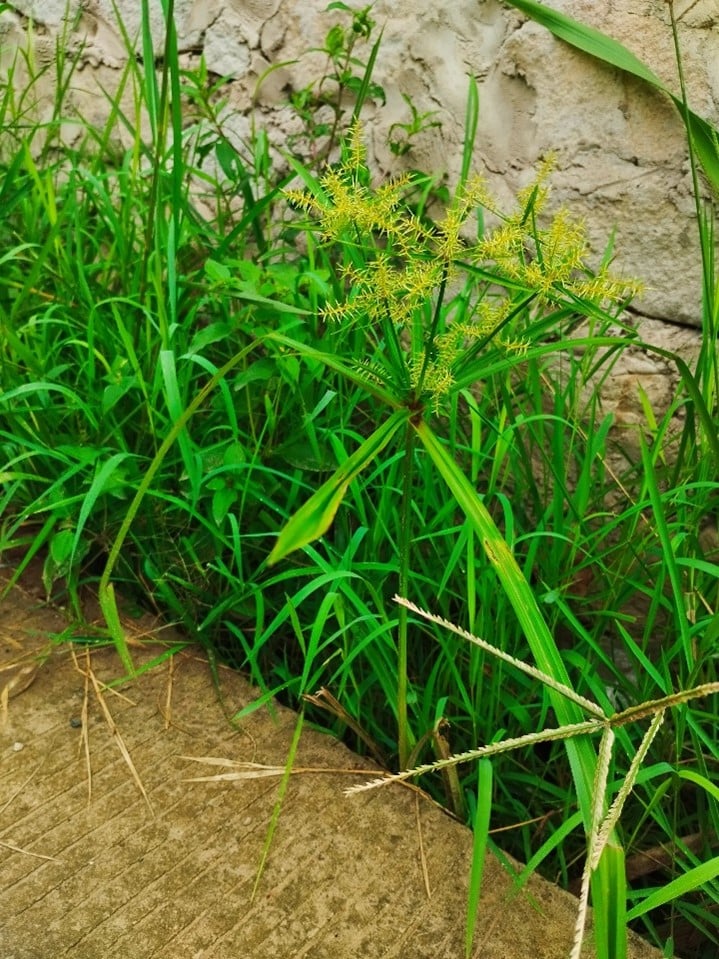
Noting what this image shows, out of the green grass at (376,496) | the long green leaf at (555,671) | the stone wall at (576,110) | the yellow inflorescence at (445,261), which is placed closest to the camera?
the long green leaf at (555,671)

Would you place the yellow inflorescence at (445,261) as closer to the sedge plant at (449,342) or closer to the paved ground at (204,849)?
the sedge plant at (449,342)

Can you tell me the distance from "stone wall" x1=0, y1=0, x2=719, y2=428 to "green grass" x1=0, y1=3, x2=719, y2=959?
0.08 meters

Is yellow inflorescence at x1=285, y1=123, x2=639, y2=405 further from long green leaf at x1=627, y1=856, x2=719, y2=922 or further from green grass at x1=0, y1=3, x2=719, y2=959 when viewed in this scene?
long green leaf at x1=627, y1=856, x2=719, y2=922

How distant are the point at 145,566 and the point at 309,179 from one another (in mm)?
684

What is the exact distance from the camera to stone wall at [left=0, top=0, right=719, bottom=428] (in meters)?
1.57

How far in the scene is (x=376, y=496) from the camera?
5.07 feet

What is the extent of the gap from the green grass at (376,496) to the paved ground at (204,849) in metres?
0.08

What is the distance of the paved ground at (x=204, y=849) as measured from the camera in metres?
1.05

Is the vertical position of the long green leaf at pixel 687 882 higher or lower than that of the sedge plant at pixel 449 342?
lower

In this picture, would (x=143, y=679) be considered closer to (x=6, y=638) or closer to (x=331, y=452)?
(x=6, y=638)

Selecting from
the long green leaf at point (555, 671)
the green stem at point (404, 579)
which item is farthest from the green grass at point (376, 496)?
the long green leaf at point (555, 671)

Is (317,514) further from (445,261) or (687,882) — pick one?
(687,882)

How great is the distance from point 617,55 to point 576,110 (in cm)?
24

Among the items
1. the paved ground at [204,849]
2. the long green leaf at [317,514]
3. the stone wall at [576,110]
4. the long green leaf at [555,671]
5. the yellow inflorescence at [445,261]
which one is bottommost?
the paved ground at [204,849]
